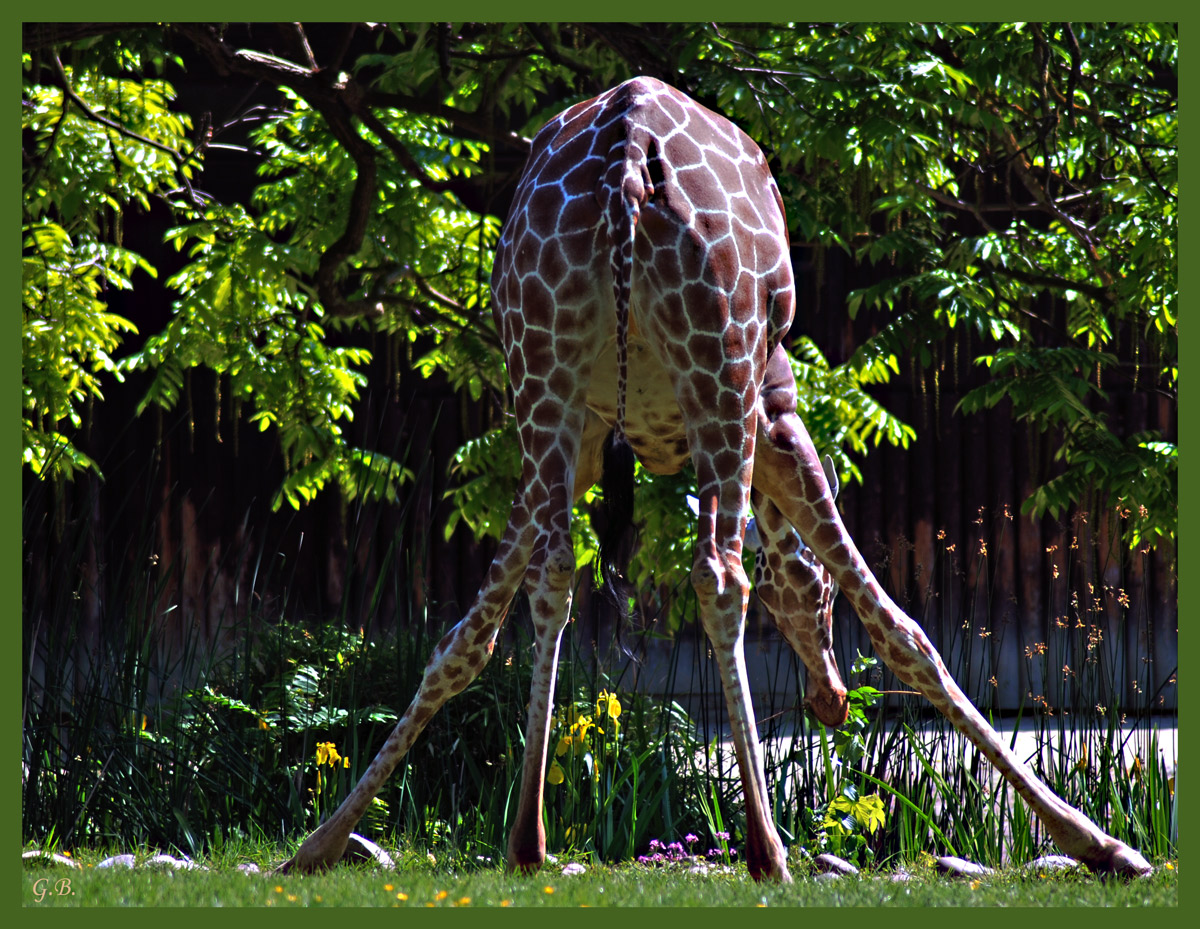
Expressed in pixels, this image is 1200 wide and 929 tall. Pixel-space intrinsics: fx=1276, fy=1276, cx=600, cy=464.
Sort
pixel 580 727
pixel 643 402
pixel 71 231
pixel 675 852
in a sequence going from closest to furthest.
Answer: pixel 643 402 < pixel 675 852 < pixel 580 727 < pixel 71 231

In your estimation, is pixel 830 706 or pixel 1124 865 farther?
pixel 830 706

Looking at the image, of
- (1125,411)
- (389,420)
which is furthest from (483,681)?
(1125,411)

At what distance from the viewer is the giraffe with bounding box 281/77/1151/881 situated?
3.33 metres

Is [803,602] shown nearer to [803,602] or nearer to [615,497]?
[803,602]

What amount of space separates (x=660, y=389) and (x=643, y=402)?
0.07 m

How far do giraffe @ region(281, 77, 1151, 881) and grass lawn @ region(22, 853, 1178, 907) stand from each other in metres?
0.11

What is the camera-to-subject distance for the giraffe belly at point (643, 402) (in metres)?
3.60

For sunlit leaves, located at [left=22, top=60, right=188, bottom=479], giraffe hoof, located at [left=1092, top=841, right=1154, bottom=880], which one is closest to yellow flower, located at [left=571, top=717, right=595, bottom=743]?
giraffe hoof, located at [left=1092, top=841, right=1154, bottom=880]

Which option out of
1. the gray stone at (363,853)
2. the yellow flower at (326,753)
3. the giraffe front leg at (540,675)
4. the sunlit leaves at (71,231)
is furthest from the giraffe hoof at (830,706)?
the sunlit leaves at (71,231)

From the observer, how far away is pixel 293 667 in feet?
17.1

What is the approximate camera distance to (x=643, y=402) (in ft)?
12.2

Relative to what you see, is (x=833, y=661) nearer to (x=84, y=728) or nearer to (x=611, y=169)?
(x=611, y=169)

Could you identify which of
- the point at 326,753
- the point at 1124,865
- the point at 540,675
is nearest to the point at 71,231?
the point at 326,753

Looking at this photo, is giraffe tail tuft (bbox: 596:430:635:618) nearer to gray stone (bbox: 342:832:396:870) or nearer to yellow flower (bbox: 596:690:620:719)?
yellow flower (bbox: 596:690:620:719)
